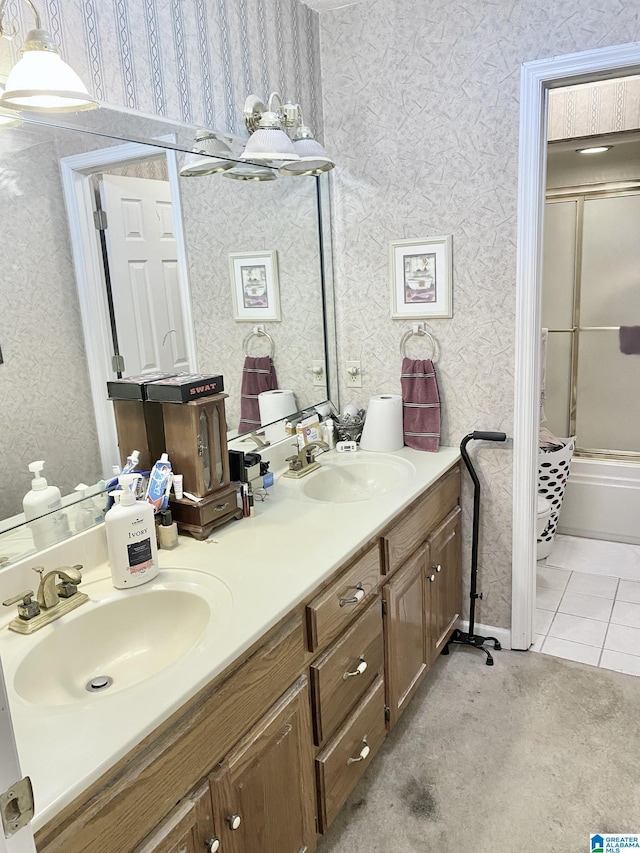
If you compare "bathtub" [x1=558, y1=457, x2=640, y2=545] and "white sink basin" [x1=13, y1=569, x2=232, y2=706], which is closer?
"white sink basin" [x1=13, y1=569, x2=232, y2=706]

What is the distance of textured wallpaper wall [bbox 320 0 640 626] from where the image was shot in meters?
2.24

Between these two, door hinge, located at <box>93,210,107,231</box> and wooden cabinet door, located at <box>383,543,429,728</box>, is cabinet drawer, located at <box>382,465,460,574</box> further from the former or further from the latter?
door hinge, located at <box>93,210,107,231</box>

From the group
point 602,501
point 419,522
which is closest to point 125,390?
point 419,522

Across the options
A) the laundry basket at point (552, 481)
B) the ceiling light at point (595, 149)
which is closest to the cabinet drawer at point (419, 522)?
the laundry basket at point (552, 481)

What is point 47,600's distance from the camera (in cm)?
139

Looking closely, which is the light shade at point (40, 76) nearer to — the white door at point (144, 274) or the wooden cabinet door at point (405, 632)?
the white door at point (144, 274)

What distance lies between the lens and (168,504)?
1.79 metres

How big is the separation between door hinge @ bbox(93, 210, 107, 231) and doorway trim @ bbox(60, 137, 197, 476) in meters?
0.01

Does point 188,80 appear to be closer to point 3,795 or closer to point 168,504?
point 168,504

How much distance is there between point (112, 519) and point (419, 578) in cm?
111

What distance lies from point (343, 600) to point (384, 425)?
100 cm

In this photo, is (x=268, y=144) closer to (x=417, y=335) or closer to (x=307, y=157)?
(x=307, y=157)

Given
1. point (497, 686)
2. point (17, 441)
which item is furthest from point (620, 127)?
point (17, 441)
